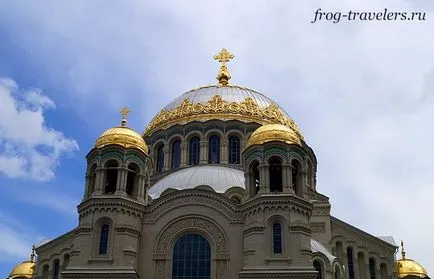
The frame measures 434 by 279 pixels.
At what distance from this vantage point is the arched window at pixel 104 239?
83.9 ft

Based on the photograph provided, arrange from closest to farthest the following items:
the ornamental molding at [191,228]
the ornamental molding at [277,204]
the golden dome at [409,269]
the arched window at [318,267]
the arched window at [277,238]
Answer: the arched window at [277,238]
the ornamental molding at [277,204]
the ornamental molding at [191,228]
the arched window at [318,267]
the golden dome at [409,269]

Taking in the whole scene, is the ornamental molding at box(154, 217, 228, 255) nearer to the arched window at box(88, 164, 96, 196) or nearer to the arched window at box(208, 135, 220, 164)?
the arched window at box(88, 164, 96, 196)

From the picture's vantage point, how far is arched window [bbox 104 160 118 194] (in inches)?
1074

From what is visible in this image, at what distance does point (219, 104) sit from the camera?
1474 inches

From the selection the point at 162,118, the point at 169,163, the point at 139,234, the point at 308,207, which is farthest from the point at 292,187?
the point at 162,118

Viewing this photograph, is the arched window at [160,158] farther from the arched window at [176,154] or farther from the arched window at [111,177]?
the arched window at [111,177]

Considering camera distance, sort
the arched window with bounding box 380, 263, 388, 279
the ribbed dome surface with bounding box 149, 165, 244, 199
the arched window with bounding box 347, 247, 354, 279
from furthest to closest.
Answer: the arched window with bounding box 380, 263, 388, 279, the arched window with bounding box 347, 247, 354, 279, the ribbed dome surface with bounding box 149, 165, 244, 199

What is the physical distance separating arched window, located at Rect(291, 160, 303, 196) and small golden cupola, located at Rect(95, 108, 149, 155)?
264 inches

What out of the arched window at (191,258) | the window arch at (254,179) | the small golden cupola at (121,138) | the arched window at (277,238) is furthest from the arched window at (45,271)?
the arched window at (277,238)

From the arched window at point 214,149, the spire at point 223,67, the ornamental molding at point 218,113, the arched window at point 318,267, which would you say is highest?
the spire at point 223,67

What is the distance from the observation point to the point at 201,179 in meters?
30.5

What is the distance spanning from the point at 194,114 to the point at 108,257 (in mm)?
13796

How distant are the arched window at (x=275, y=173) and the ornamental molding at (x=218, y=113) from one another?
9.89 meters

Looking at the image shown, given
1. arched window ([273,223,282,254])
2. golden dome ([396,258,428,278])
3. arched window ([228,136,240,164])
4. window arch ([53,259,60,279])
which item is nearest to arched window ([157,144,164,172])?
arched window ([228,136,240,164])
